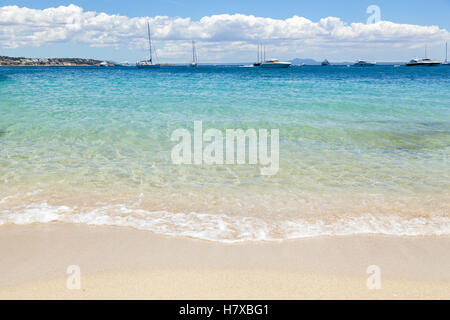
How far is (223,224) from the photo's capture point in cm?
481

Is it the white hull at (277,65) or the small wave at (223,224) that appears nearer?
the small wave at (223,224)

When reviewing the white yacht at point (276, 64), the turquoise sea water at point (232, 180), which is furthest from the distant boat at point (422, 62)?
the turquoise sea water at point (232, 180)

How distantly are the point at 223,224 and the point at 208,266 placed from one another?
3.50 feet

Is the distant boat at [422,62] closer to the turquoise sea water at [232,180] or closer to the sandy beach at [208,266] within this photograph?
the turquoise sea water at [232,180]

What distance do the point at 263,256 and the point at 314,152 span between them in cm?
513

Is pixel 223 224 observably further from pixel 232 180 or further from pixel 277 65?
pixel 277 65

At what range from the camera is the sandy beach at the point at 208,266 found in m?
3.35

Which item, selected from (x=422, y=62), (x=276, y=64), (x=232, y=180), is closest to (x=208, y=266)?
(x=232, y=180)

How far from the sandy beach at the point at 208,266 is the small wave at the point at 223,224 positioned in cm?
18

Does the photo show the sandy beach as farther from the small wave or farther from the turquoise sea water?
the turquoise sea water

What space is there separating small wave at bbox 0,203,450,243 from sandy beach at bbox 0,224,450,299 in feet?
0.59

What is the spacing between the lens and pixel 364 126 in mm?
11898

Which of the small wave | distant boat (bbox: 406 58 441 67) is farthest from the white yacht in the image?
the small wave
